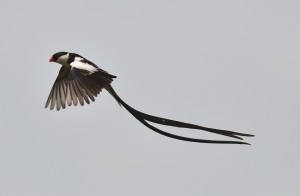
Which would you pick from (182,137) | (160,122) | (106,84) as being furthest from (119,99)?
(182,137)

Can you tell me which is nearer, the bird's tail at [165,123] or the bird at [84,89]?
the bird's tail at [165,123]

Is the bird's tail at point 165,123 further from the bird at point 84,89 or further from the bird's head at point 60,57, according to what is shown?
the bird's head at point 60,57

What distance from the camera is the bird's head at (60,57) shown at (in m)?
9.91

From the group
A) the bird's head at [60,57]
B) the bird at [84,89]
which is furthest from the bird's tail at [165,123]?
the bird's head at [60,57]

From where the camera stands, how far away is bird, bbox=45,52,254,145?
7.19 metres

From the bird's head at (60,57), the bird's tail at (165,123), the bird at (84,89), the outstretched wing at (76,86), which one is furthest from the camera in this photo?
the bird's head at (60,57)

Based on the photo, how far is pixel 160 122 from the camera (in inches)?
299

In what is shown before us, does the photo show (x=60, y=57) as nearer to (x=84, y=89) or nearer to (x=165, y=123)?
(x=84, y=89)

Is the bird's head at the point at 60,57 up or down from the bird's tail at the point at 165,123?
up

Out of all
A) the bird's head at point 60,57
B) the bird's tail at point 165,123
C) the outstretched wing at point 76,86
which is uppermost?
the bird's head at point 60,57

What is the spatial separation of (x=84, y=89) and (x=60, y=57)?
1.38 metres

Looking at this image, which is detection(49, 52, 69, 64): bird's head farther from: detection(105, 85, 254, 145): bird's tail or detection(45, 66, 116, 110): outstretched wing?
detection(105, 85, 254, 145): bird's tail

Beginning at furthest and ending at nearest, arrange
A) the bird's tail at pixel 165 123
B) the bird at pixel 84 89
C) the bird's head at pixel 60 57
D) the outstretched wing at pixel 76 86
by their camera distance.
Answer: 1. the bird's head at pixel 60 57
2. the outstretched wing at pixel 76 86
3. the bird at pixel 84 89
4. the bird's tail at pixel 165 123

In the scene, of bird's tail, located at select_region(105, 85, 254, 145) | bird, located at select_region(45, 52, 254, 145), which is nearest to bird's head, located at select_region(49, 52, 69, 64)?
bird, located at select_region(45, 52, 254, 145)
